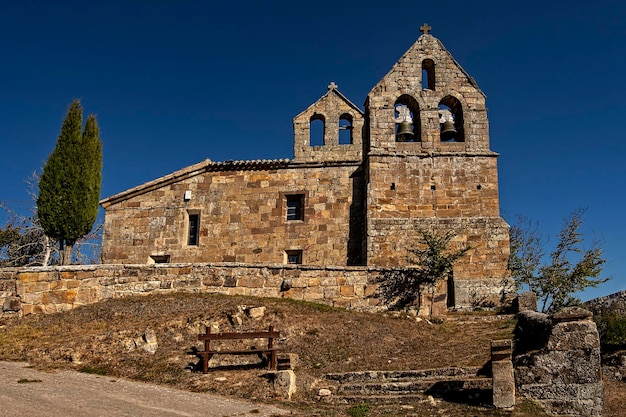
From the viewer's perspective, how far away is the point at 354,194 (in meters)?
22.6

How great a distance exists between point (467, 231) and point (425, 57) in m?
7.05

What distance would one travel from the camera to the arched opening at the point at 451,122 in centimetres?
2206

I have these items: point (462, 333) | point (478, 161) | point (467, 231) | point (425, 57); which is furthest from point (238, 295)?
point (425, 57)

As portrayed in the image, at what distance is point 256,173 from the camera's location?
23.5 m

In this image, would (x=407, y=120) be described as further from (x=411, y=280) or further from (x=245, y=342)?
(x=245, y=342)

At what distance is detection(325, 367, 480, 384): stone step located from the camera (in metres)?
11.9

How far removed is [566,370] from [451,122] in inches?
518

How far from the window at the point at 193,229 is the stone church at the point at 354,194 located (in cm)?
5

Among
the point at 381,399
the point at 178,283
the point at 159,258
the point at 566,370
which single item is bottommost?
the point at 381,399

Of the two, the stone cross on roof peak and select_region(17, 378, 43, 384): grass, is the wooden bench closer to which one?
select_region(17, 378, 43, 384): grass

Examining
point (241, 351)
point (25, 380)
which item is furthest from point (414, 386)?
point (25, 380)

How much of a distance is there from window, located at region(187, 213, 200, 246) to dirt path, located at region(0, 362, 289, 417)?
1121 centimetres

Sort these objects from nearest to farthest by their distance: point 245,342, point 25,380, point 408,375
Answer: point 25,380 < point 408,375 < point 245,342

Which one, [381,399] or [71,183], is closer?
[381,399]
